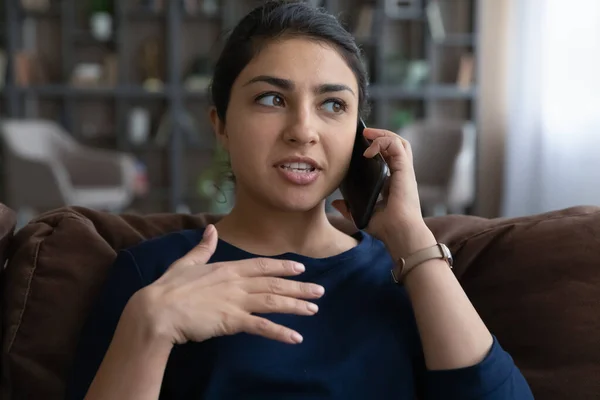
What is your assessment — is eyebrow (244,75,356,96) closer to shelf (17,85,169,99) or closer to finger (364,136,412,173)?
finger (364,136,412,173)

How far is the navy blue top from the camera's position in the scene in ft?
3.11

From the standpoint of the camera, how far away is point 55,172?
474 centimetres

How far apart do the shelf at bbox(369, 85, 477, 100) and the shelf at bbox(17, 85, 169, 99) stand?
180cm

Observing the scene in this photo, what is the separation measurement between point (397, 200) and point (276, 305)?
33 centimetres

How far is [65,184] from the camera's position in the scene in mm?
4816

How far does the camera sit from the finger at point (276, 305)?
84 cm

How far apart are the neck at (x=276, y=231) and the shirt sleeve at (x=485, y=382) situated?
0.27 m

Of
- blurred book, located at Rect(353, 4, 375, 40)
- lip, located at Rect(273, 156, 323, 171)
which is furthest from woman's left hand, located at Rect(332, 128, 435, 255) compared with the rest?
blurred book, located at Rect(353, 4, 375, 40)

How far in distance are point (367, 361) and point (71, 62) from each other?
18.0ft

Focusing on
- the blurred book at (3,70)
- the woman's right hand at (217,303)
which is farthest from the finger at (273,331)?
the blurred book at (3,70)

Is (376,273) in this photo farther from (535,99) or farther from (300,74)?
(535,99)

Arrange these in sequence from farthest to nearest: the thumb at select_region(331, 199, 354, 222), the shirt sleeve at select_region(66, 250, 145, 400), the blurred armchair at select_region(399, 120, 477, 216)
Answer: the blurred armchair at select_region(399, 120, 477, 216) → the thumb at select_region(331, 199, 354, 222) → the shirt sleeve at select_region(66, 250, 145, 400)

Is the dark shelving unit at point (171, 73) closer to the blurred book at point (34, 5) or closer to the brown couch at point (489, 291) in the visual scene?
the blurred book at point (34, 5)

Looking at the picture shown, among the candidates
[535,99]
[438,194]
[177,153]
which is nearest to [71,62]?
[177,153]
